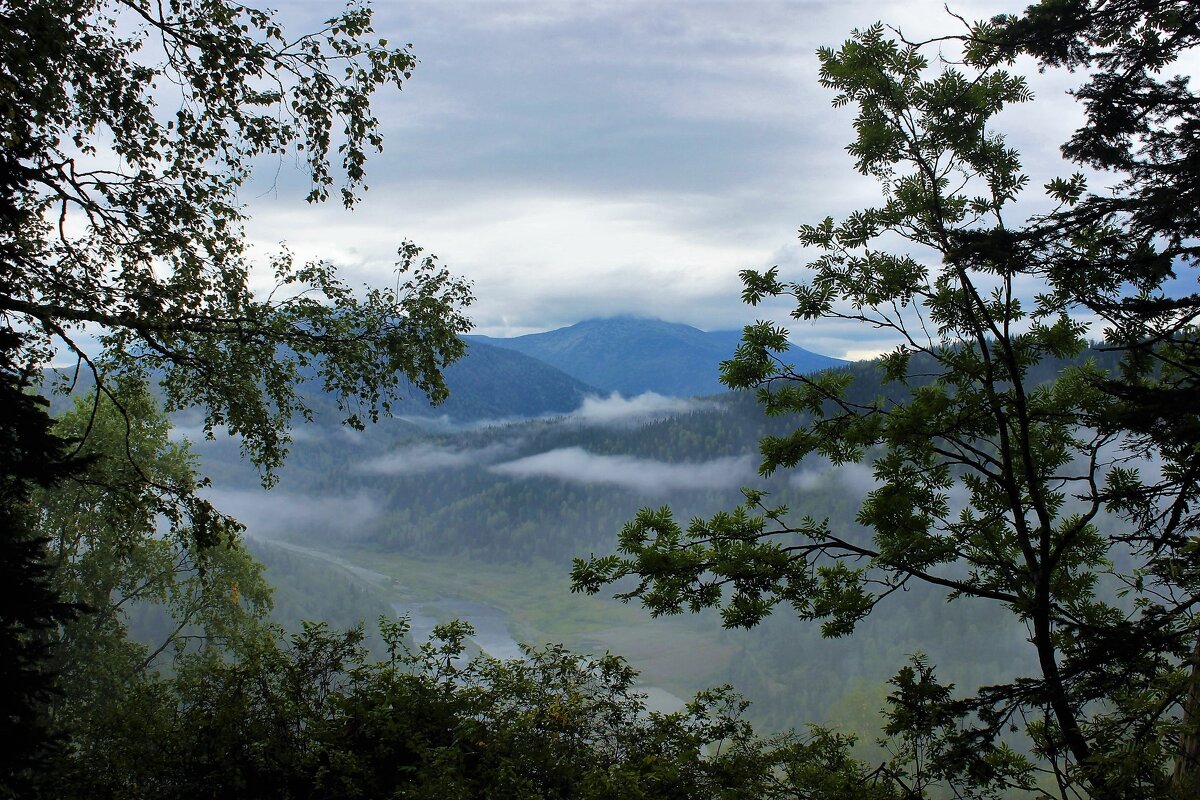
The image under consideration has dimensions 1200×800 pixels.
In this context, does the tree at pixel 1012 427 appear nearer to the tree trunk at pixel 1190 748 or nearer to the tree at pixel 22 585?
the tree trunk at pixel 1190 748

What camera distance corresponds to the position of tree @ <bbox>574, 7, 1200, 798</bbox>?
5.50 metres

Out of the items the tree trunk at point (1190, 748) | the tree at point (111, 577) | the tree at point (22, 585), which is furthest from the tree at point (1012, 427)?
the tree at point (111, 577)

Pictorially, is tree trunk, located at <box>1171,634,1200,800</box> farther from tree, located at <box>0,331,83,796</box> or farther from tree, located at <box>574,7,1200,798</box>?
tree, located at <box>0,331,83,796</box>

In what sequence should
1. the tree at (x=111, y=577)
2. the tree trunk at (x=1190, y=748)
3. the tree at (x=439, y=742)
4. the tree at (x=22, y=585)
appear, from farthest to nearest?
the tree at (x=111, y=577)
the tree at (x=439, y=742)
the tree at (x=22, y=585)
the tree trunk at (x=1190, y=748)

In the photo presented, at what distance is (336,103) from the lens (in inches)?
321

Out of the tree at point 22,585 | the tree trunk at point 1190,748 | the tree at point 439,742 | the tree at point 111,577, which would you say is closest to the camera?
the tree trunk at point 1190,748

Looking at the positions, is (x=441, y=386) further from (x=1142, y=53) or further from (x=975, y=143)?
(x=1142, y=53)

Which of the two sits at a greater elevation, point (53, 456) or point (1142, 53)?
point (1142, 53)

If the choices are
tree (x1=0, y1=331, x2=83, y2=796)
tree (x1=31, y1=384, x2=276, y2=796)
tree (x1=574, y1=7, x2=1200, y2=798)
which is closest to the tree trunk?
tree (x1=574, y1=7, x2=1200, y2=798)

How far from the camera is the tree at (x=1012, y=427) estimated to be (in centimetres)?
550

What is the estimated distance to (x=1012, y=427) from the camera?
738cm

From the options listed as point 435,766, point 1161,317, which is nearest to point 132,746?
point 435,766

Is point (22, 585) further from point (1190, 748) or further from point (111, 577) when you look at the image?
point (111, 577)

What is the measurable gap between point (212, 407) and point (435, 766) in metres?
4.95
